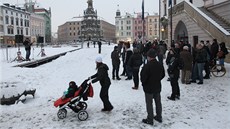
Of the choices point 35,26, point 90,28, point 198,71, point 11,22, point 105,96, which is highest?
point 35,26

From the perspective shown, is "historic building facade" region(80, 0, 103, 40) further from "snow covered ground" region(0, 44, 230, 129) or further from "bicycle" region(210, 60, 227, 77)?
"snow covered ground" region(0, 44, 230, 129)

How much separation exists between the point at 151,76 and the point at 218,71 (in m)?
8.94

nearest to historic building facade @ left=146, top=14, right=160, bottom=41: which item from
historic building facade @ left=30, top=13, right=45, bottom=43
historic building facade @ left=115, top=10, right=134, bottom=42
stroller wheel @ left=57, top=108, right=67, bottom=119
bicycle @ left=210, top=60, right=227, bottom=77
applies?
historic building facade @ left=115, top=10, right=134, bottom=42

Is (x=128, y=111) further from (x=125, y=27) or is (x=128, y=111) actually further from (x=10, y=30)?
(x=125, y=27)

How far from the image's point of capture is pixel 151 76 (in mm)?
7355

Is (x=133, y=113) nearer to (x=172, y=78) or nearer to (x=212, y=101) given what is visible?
(x=172, y=78)

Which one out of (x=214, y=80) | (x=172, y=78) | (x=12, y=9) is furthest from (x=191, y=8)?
(x=12, y=9)

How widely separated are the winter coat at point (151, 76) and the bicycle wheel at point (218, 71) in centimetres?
859

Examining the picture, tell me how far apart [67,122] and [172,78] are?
4.52 meters

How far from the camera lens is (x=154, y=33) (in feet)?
413

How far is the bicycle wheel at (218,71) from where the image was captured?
14.8m

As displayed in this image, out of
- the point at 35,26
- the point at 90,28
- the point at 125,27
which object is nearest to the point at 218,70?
the point at 90,28

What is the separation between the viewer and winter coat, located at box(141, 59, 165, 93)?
7.33m

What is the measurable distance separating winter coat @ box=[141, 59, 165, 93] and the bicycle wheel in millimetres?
8595
